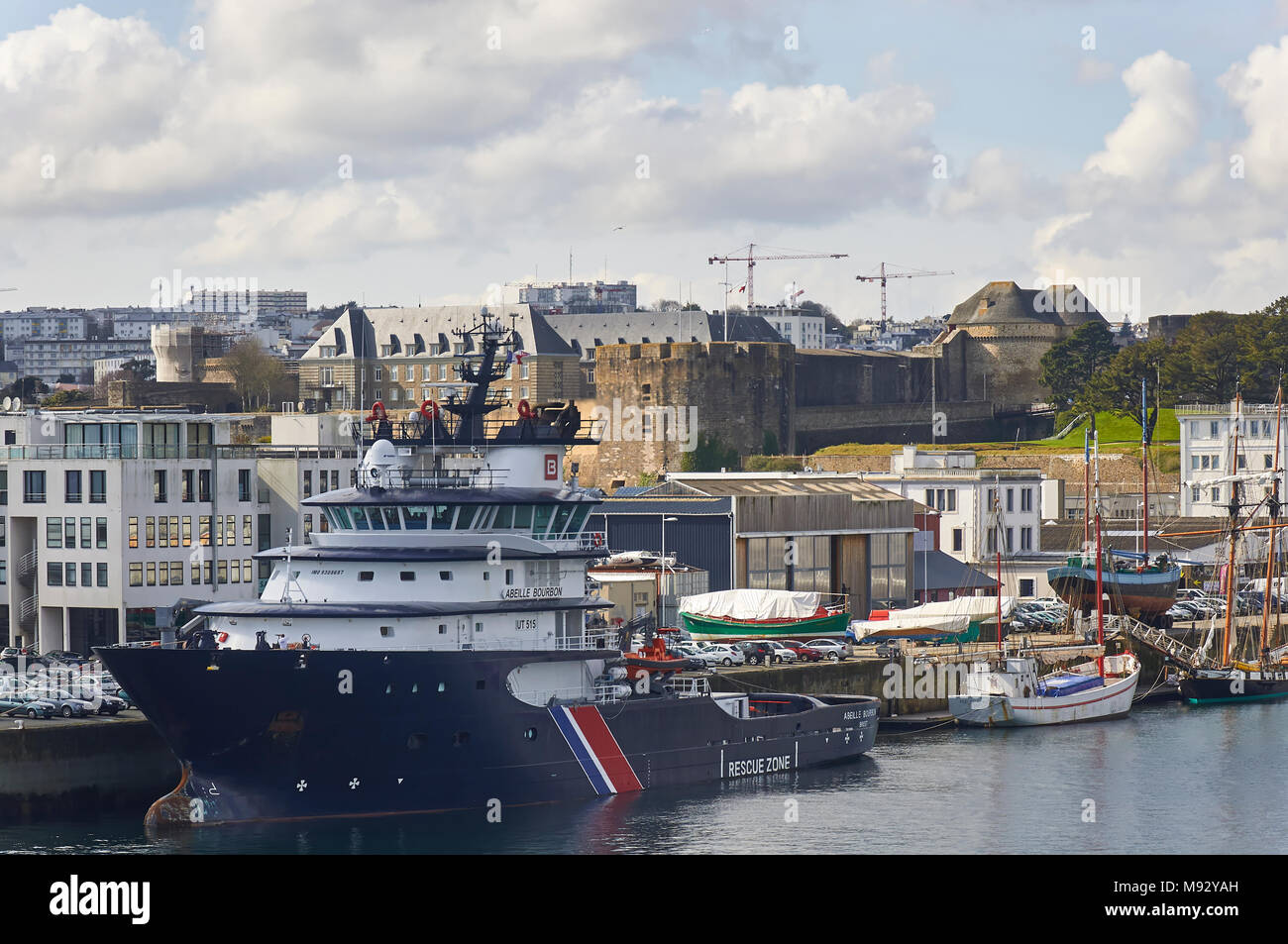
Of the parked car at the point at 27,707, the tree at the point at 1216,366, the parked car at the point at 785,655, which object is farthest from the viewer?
the tree at the point at 1216,366

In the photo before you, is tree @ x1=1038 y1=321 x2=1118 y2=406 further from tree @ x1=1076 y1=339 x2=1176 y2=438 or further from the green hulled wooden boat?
the green hulled wooden boat

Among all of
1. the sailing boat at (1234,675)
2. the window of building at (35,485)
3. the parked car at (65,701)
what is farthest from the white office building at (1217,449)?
the parked car at (65,701)

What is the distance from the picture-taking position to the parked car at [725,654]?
61.3 m

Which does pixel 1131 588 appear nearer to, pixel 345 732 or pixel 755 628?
pixel 755 628

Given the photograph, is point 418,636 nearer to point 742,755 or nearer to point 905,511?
point 742,755

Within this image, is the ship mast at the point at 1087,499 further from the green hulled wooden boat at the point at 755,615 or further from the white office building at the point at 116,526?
the white office building at the point at 116,526

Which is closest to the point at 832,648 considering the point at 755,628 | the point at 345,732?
the point at 755,628

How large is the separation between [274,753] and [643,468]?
80.2 meters

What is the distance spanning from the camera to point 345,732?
141ft

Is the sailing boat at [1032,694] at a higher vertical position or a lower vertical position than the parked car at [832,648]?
lower

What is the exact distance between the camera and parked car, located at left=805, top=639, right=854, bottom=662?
6525 cm

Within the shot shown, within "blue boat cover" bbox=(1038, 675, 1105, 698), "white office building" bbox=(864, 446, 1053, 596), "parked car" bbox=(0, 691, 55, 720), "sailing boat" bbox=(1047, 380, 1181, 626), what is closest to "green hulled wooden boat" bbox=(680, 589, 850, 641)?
"blue boat cover" bbox=(1038, 675, 1105, 698)

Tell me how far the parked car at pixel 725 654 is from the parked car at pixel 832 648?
9.69ft

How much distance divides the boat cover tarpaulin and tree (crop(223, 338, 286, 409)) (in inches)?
3298
